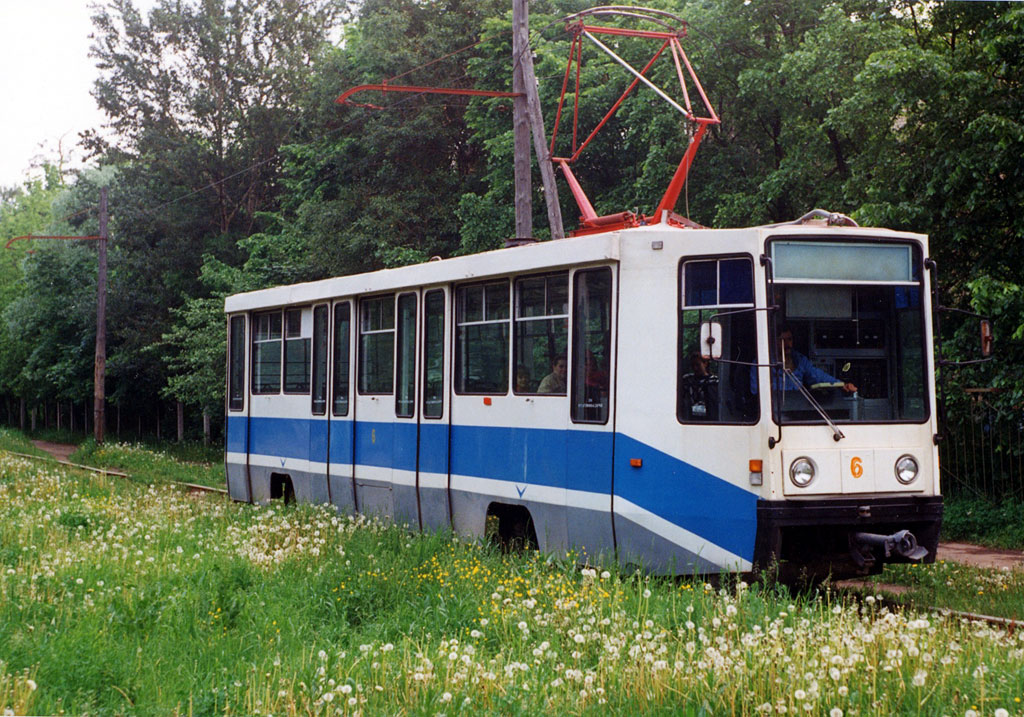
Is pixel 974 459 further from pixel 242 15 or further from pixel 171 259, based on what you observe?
pixel 242 15

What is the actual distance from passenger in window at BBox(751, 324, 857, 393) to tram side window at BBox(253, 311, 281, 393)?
900 cm

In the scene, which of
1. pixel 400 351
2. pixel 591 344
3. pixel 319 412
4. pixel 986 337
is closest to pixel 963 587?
pixel 986 337

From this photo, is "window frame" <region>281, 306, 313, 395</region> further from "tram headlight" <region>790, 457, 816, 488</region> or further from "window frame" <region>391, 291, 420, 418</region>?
"tram headlight" <region>790, 457, 816, 488</region>

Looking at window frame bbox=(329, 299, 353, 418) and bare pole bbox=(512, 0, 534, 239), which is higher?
bare pole bbox=(512, 0, 534, 239)

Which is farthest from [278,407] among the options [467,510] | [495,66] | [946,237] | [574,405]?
[495,66]

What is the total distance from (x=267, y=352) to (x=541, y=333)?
284 inches

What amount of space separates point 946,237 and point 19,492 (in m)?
13.1

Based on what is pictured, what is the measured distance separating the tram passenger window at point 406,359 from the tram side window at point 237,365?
520 centimetres

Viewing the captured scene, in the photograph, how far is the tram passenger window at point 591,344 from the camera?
10328 mm

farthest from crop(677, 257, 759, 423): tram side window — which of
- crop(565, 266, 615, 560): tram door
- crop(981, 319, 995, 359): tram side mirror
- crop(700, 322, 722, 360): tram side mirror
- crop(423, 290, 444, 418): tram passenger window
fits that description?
crop(423, 290, 444, 418): tram passenger window

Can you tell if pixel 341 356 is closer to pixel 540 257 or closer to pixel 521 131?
pixel 521 131

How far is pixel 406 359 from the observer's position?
13.5m

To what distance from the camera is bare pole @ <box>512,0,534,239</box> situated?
1634 cm

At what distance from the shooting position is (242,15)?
46.2 metres
